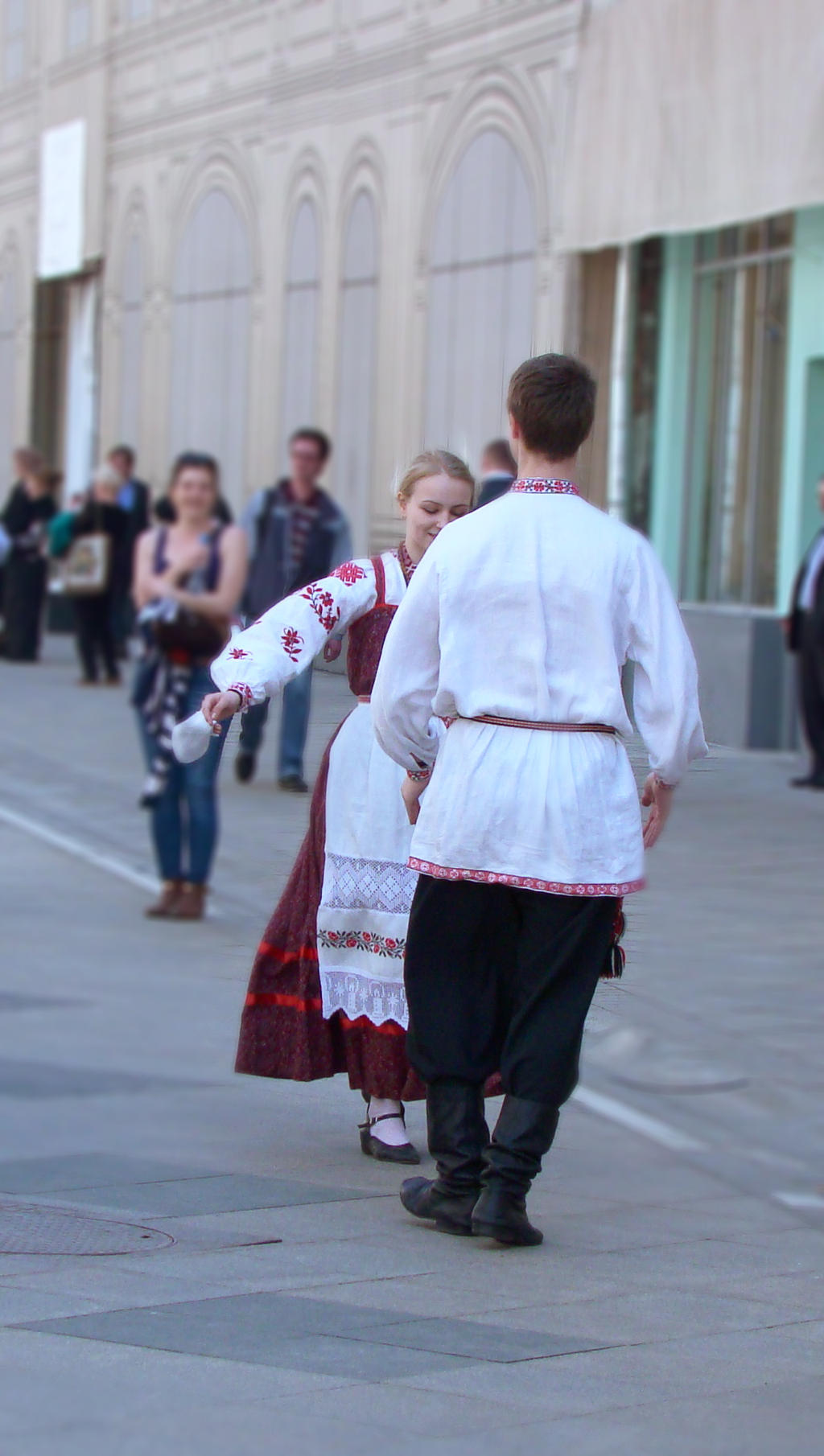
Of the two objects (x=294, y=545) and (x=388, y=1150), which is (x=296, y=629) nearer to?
(x=388, y=1150)

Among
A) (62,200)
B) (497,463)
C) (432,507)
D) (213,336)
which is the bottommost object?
(432,507)

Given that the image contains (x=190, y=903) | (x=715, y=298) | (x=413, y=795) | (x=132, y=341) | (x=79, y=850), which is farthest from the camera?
(x=132, y=341)

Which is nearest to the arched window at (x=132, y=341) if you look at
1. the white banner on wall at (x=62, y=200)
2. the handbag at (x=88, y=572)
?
the white banner on wall at (x=62, y=200)

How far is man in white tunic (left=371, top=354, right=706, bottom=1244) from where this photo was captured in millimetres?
4898

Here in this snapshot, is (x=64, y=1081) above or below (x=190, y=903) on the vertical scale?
below

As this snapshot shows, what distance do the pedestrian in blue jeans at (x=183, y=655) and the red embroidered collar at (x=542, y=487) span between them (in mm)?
4396

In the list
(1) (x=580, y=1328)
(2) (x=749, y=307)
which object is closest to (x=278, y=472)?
(2) (x=749, y=307)

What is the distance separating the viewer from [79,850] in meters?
11.6

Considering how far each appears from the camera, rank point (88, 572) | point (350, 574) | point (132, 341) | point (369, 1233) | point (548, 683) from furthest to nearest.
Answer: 1. point (132, 341)
2. point (88, 572)
3. point (350, 574)
4. point (369, 1233)
5. point (548, 683)

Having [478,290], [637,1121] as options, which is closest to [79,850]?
[637,1121]

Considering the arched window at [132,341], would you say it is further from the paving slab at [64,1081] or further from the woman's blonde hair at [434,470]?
the woman's blonde hair at [434,470]

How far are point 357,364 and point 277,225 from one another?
246cm

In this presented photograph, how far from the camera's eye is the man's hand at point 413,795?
5.21 metres

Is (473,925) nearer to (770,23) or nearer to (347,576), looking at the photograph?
(347,576)
